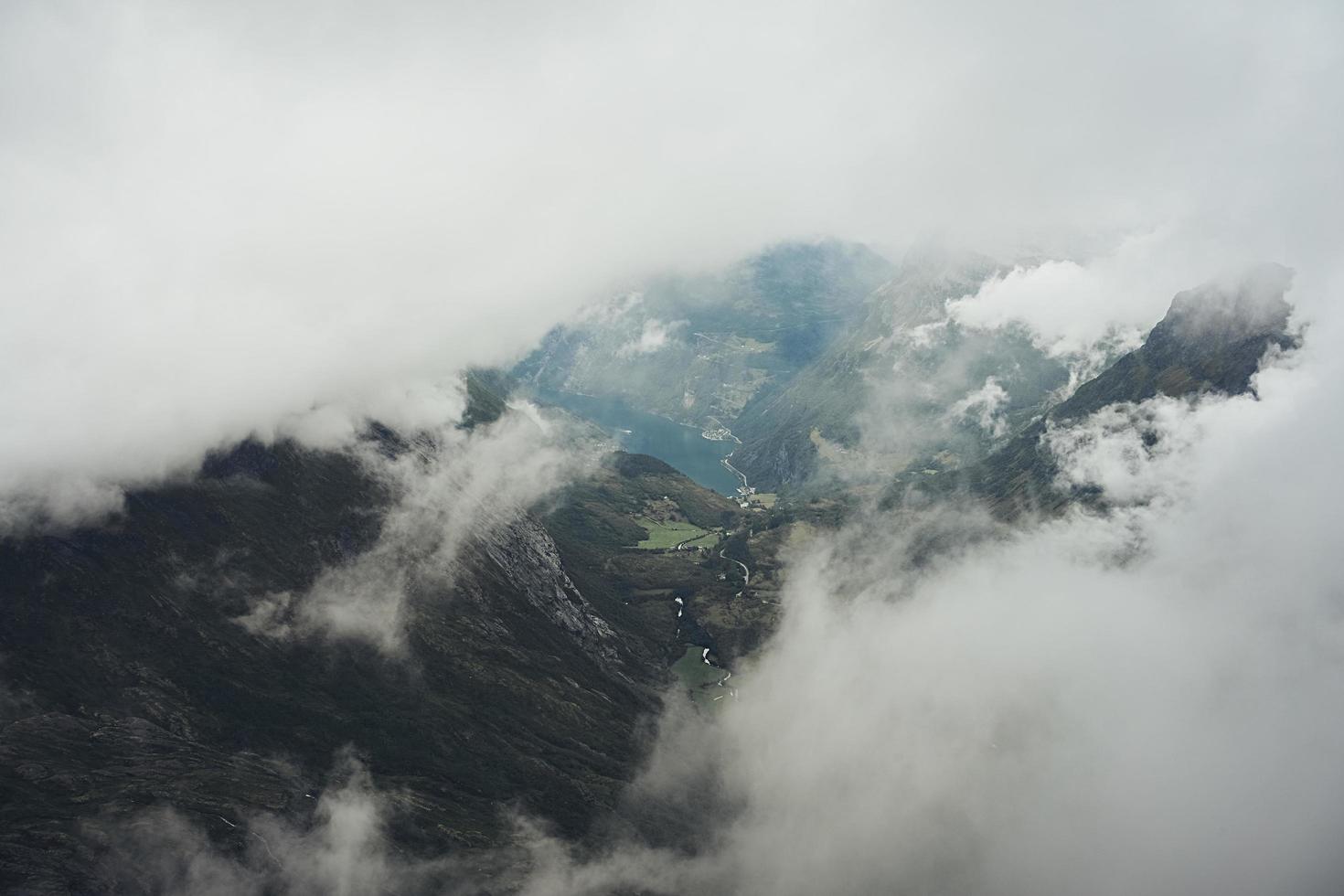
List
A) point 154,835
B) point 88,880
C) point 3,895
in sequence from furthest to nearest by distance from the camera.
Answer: point 154,835 → point 88,880 → point 3,895

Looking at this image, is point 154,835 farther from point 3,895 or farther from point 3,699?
point 3,699

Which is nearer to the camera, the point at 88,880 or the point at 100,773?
the point at 88,880

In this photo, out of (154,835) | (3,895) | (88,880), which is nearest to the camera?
(3,895)

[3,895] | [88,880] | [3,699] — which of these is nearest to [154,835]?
[88,880]

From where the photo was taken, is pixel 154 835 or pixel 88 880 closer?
pixel 88 880

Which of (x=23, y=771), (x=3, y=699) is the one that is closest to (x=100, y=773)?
(x=23, y=771)

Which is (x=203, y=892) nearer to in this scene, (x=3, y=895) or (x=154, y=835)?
(x=154, y=835)

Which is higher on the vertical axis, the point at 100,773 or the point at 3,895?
the point at 100,773

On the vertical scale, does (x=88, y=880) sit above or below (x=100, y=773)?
below


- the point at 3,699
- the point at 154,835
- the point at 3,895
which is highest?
the point at 3,699
